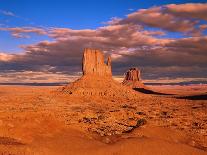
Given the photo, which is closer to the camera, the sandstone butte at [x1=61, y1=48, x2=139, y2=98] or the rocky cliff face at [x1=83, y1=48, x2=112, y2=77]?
the sandstone butte at [x1=61, y1=48, x2=139, y2=98]

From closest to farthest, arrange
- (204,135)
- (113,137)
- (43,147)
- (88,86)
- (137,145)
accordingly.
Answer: (43,147) < (137,145) < (113,137) < (204,135) < (88,86)

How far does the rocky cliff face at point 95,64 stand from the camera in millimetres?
152375

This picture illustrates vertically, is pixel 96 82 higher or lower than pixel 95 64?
lower

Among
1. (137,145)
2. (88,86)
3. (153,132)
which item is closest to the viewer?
(137,145)

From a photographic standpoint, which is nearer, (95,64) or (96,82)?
(96,82)

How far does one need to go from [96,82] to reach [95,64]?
16928 millimetres

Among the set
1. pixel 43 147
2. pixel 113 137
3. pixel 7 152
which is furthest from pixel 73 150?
pixel 113 137

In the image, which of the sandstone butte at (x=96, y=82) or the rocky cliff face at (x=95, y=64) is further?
the rocky cliff face at (x=95, y=64)

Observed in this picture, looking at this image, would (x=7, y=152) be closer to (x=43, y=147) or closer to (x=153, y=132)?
(x=43, y=147)

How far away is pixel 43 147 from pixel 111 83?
418ft

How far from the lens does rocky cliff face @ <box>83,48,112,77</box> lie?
152m

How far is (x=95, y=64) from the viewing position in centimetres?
15525

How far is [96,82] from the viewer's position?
14062 cm

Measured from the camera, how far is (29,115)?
24.6 m
